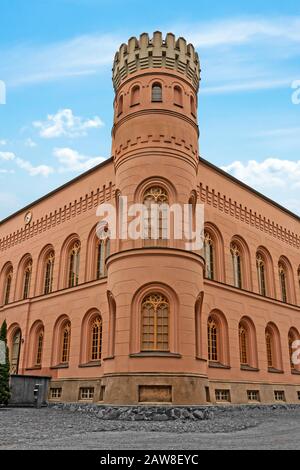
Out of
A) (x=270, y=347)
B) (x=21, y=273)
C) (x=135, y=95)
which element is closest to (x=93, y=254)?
(x=21, y=273)

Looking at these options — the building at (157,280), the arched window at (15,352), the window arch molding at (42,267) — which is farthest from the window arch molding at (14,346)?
the window arch molding at (42,267)

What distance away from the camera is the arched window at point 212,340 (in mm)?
19906

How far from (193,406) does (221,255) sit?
897 cm

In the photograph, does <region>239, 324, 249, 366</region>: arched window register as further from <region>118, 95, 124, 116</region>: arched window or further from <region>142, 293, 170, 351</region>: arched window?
<region>118, 95, 124, 116</region>: arched window

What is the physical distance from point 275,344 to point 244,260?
511 centimetres

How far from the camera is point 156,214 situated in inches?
708

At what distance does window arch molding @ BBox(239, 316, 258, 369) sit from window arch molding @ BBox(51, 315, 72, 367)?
921cm

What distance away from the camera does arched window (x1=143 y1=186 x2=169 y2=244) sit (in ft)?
58.2

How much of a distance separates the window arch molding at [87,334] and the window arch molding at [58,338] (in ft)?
4.87

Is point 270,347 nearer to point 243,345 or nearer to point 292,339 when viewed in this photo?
point 292,339

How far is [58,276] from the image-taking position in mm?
23984

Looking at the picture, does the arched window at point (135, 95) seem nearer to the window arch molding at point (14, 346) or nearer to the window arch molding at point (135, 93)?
the window arch molding at point (135, 93)
